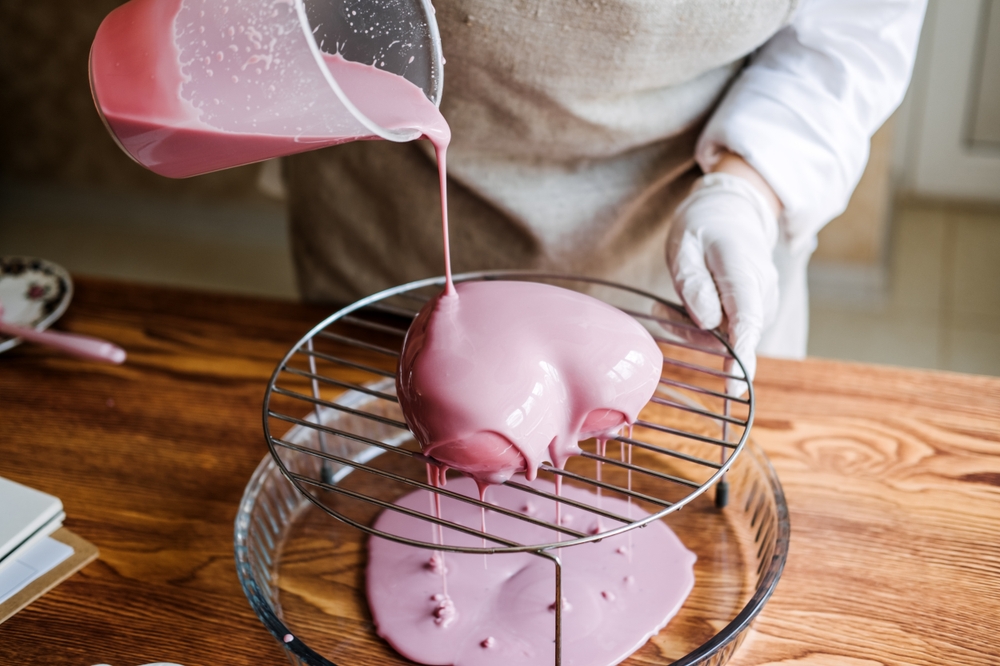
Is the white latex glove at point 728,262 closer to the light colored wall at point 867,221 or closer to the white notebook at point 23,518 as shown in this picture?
the white notebook at point 23,518

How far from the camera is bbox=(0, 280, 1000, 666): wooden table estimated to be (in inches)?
27.8

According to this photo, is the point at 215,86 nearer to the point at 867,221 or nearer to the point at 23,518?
the point at 23,518

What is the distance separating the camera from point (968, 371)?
2.27m

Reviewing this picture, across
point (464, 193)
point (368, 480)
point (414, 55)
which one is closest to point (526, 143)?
point (464, 193)

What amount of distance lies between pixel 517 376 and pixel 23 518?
475mm

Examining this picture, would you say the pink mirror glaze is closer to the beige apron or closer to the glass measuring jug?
the glass measuring jug

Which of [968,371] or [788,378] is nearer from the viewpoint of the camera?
[788,378]

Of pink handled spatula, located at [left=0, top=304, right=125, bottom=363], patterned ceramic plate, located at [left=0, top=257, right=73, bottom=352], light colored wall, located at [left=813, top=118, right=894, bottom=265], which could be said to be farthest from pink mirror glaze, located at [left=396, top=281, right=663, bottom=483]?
light colored wall, located at [left=813, top=118, right=894, bottom=265]

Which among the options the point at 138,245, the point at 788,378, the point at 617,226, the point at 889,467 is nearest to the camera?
the point at 889,467

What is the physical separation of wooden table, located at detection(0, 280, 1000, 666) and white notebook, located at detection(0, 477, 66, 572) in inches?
1.9

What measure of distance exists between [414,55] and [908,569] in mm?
624

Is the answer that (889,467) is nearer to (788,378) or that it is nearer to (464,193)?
(788,378)

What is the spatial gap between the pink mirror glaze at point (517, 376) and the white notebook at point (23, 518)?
0.35 metres

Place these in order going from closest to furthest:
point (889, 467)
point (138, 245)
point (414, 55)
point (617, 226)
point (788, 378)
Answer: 1. point (414, 55)
2. point (889, 467)
3. point (788, 378)
4. point (617, 226)
5. point (138, 245)
